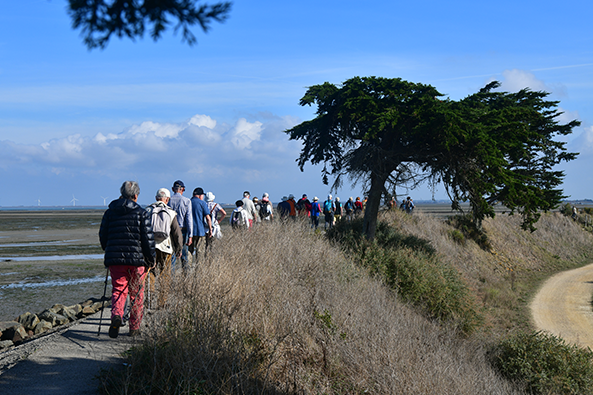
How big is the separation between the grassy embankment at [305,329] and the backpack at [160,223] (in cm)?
73

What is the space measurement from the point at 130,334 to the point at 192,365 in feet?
5.83

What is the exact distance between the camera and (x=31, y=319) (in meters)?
10.1

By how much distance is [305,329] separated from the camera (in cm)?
664

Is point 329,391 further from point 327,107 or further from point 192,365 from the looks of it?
point 327,107

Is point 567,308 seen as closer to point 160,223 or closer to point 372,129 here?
point 372,129

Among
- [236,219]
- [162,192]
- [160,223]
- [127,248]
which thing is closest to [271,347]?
[127,248]

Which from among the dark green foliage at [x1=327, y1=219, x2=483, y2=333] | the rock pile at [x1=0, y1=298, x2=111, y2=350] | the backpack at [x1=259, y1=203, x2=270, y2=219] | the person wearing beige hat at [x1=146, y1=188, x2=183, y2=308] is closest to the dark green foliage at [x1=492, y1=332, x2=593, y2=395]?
the dark green foliage at [x1=327, y1=219, x2=483, y2=333]

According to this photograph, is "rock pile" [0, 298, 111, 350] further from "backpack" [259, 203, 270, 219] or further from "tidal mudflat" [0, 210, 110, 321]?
"backpack" [259, 203, 270, 219]

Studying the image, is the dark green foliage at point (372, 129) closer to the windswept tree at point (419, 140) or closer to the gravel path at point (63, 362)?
the windswept tree at point (419, 140)

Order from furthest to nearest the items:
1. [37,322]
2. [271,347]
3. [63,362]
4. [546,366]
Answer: [546,366] → [37,322] → [271,347] → [63,362]

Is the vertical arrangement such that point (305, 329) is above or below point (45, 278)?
above

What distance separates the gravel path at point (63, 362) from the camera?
4855 mm

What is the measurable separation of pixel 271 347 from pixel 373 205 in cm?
1378

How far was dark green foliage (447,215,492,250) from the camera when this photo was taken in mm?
27391
